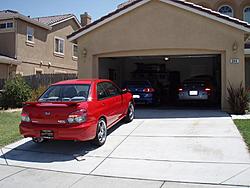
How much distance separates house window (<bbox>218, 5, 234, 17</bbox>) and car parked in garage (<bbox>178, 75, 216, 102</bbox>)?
8.50 meters

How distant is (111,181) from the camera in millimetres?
5773

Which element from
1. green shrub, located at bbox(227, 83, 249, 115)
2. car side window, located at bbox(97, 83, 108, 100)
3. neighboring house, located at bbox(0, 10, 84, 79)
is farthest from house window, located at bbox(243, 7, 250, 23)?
car side window, located at bbox(97, 83, 108, 100)

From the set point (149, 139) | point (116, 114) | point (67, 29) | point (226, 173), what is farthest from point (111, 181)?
point (67, 29)

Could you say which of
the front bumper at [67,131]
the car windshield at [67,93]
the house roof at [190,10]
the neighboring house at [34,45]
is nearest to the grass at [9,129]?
the front bumper at [67,131]

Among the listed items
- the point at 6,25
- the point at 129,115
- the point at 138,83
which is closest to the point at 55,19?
the point at 6,25

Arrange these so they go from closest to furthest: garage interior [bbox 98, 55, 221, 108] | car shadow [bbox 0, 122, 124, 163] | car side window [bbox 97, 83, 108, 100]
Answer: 1. car shadow [bbox 0, 122, 124, 163]
2. car side window [bbox 97, 83, 108, 100]
3. garage interior [bbox 98, 55, 221, 108]

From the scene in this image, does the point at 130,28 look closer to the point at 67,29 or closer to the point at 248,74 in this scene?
the point at 248,74

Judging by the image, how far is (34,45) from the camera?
25125mm

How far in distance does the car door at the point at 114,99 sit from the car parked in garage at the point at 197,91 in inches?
225

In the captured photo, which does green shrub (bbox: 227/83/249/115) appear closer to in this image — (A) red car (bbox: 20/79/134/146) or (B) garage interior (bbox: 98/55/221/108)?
(B) garage interior (bbox: 98/55/221/108)

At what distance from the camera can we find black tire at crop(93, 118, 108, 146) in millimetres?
7970

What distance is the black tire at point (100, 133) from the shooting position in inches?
314

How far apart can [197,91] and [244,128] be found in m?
5.49

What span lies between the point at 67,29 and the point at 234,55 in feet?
64.2
